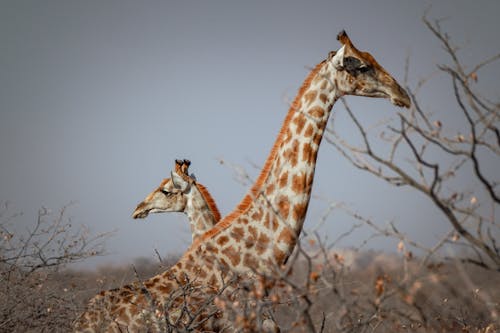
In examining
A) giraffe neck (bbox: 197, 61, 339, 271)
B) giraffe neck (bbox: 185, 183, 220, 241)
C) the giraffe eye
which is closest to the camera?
giraffe neck (bbox: 197, 61, 339, 271)

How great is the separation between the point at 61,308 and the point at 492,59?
5.28m

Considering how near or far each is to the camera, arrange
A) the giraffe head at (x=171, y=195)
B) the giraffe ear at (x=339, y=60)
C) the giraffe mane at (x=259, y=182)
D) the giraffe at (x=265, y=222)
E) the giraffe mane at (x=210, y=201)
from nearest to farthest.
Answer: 1. the giraffe at (x=265, y=222)
2. the giraffe mane at (x=259, y=182)
3. the giraffe ear at (x=339, y=60)
4. the giraffe mane at (x=210, y=201)
5. the giraffe head at (x=171, y=195)

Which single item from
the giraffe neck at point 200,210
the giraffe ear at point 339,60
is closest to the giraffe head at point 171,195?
the giraffe neck at point 200,210

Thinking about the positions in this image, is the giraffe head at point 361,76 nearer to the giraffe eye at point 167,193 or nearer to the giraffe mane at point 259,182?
the giraffe mane at point 259,182

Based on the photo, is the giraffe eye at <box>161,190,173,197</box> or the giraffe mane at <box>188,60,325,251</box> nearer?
the giraffe mane at <box>188,60,325,251</box>

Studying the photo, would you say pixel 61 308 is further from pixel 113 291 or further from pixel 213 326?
pixel 213 326

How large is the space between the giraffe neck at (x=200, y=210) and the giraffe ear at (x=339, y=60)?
380 cm

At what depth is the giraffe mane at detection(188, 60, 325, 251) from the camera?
4785mm

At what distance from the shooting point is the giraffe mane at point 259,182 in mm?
4785

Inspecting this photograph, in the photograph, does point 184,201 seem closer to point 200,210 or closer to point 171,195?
point 171,195

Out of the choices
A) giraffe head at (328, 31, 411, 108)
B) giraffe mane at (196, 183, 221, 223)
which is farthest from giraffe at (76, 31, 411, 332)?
giraffe mane at (196, 183, 221, 223)

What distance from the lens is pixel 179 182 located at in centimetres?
860

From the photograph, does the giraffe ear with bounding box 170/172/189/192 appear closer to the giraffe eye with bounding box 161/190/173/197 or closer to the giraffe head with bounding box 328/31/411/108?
the giraffe eye with bounding box 161/190/173/197

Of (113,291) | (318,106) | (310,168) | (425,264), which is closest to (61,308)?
(113,291)
